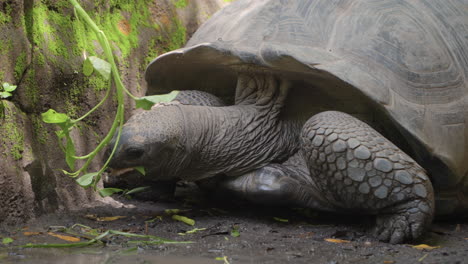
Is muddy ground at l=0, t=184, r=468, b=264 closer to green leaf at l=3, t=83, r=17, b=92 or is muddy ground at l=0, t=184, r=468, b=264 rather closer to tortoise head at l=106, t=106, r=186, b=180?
tortoise head at l=106, t=106, r=186, b=180

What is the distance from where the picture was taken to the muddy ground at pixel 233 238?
258 cm

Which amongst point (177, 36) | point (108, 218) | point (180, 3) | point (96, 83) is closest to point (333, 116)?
point (108, 218)

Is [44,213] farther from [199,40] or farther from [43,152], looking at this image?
[199,40]

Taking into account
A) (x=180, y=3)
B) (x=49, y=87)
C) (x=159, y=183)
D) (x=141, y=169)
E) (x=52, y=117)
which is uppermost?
(x=180, y=3)

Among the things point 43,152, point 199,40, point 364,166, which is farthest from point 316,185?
point 43,152

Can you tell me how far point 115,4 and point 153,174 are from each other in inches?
66.1

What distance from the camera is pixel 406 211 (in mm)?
3172

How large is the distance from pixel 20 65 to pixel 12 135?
44cm

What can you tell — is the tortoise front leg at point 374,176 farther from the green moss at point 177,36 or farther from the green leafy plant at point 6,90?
the green moss at point 177,36

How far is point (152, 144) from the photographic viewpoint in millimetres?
3311

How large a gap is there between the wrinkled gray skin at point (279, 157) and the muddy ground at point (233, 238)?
0.61ft

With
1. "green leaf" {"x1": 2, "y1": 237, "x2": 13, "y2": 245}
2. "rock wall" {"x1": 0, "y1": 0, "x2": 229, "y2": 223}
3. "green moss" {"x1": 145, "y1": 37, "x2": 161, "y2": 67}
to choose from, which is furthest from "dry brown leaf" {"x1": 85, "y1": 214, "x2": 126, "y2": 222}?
"green moss" {"x1": 145, "y1": 37, "x2": 161, "y2": 67}

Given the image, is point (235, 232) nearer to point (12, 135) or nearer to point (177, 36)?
point (12, 135)

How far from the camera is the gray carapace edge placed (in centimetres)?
335
